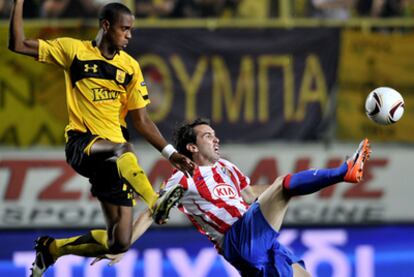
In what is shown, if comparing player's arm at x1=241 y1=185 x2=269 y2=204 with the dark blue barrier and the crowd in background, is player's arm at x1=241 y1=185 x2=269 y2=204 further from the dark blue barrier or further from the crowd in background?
the crowd in background

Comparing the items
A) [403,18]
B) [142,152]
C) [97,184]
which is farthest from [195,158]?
[403,18]

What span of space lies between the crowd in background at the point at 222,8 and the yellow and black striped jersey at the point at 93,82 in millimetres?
3607

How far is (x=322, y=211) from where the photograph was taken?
1230cm

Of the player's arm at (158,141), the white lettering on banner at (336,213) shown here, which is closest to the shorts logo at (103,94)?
the player's arm at (158,141)

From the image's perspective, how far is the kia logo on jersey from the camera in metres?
8.45

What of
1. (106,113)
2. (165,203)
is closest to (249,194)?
(165,203)

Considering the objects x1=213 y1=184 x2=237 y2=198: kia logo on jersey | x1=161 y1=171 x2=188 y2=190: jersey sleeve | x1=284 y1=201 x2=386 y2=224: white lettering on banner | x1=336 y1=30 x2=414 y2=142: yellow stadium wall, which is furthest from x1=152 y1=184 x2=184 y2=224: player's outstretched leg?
x1=336 y1=30 x2=414 y2=142: yellow stadium wall

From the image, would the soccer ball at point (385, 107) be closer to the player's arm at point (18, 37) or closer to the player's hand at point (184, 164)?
the player's hand at point (184, 164)

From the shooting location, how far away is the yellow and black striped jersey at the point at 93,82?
854 centimetres

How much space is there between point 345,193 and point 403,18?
6.34 ft

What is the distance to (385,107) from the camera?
28.1ft

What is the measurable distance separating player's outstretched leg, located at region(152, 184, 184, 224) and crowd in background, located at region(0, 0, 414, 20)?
15.5ft

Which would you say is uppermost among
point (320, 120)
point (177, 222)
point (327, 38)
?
point (327, 38)

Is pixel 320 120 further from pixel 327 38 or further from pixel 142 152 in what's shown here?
pixel 142 152
